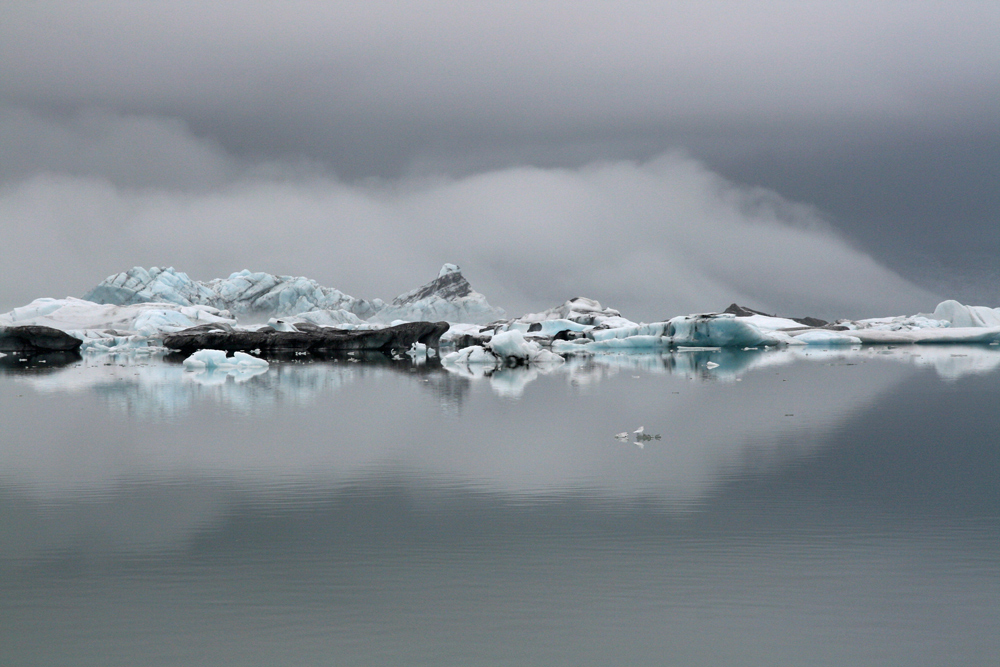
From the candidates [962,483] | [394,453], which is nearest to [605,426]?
[394,453]

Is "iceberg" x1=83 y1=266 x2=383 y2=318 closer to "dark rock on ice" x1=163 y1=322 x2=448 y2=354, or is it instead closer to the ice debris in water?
"dark rock on ice" x1=163 y1=322 x2=448 y2=354

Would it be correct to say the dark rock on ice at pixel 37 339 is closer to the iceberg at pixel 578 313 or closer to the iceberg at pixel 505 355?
the iceberg at pixel 505 355

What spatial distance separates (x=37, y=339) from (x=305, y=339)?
1680cm

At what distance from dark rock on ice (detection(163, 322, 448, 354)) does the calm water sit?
3879 centimetres

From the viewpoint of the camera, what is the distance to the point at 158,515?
26.6 ft

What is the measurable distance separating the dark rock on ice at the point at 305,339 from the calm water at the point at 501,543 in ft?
127

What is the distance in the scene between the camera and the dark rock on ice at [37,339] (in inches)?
2106

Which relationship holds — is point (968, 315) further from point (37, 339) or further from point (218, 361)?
point (37, 339)

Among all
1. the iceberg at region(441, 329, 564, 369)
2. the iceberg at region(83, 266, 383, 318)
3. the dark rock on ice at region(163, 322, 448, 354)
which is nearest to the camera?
the iceberg at region(441, 329, 564, 369)

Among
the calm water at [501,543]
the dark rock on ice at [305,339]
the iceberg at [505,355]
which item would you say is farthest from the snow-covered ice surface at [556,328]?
the calm water at [501,543]

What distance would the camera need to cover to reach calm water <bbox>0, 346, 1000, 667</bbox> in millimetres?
5020

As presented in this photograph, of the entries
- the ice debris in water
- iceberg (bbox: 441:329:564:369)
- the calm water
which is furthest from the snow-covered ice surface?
the calm water

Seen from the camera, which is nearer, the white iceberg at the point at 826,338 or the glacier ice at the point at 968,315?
the white iceberg at the point at 826,338

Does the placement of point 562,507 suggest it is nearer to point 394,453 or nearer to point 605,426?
point 394,453
